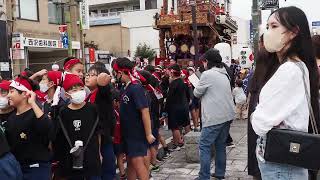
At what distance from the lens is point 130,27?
4594cm

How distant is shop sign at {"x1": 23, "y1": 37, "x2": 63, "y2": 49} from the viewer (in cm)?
1952

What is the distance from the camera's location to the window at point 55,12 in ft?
72.7

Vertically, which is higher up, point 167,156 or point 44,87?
point 44,87

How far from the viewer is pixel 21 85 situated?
405cm

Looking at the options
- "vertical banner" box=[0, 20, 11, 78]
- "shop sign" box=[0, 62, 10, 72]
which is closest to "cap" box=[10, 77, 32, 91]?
"vertical banner" box=[0, 20, 11, 78]

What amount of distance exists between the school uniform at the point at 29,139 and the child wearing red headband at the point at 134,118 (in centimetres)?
138

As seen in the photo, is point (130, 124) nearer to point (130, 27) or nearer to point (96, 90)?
point (96, 90)

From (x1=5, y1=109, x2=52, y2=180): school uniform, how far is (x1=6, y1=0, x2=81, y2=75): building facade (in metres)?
13.0

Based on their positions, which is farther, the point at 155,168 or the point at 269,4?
the point at 269,4

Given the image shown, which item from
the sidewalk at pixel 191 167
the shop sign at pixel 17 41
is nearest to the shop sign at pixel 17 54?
the shop sign at pixel 17 41

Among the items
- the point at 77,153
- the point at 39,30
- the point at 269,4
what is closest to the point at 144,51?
the point at 39,30

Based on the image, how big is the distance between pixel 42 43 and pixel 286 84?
65.0ft

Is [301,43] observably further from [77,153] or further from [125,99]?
[125,99]

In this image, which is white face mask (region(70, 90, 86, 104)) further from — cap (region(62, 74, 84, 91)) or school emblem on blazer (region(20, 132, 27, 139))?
school emblem on blazer (region(20, 132, 27, 139))
